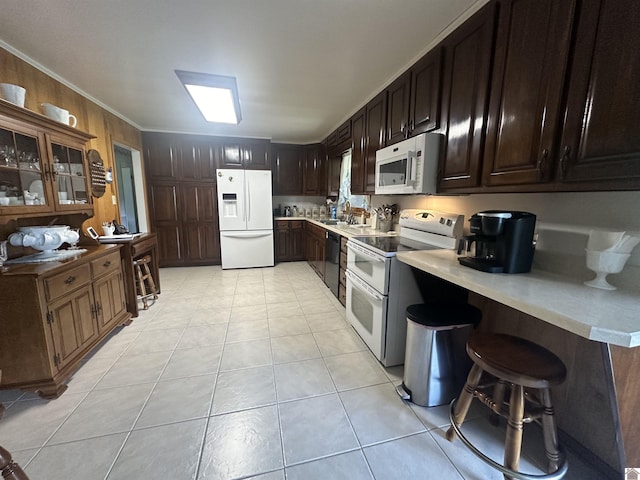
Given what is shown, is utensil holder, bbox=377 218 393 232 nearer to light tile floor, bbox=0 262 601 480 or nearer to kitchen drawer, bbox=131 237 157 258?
light tile floor, bbox=0 262 601 480

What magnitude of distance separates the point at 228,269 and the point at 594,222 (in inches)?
179

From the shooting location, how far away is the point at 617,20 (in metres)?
0.92

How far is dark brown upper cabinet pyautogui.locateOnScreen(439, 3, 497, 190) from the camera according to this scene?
4.74ft

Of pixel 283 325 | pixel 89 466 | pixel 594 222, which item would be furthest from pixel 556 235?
pixel 89 466

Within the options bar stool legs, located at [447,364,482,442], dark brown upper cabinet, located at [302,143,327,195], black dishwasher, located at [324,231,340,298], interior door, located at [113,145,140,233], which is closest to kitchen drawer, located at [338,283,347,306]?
black dishwasher, located at [324,231,340,298]

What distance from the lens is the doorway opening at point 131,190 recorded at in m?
4.16

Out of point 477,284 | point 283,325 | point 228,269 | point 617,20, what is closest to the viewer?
point 617,20

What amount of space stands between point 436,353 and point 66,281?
252 centimetres

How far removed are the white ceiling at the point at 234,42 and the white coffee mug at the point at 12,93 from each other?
0.39 m

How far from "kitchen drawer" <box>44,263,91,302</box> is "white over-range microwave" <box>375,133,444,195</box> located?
8.36ft

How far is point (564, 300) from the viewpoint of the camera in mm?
983

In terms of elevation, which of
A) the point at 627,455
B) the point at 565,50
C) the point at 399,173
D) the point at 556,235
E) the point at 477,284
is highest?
the point at 565,50

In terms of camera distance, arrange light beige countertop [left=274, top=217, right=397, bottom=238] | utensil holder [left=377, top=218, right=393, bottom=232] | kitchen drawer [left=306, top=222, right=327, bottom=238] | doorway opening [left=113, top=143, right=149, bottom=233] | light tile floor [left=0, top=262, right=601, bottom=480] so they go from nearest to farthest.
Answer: light tile floor [left=0, top=262, right=601, bottom=480]
light beige countertop [left=274, top=217, right=397, bottom=238]
utensil holder [left=377, top=218, right=393, bottom=232]
kitchen drawer [left=306, top=222, right=327, bottom=238]
doorway opening [left=113, top=143, right=149, bottom=233]

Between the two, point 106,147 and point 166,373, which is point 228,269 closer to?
point 106,147
